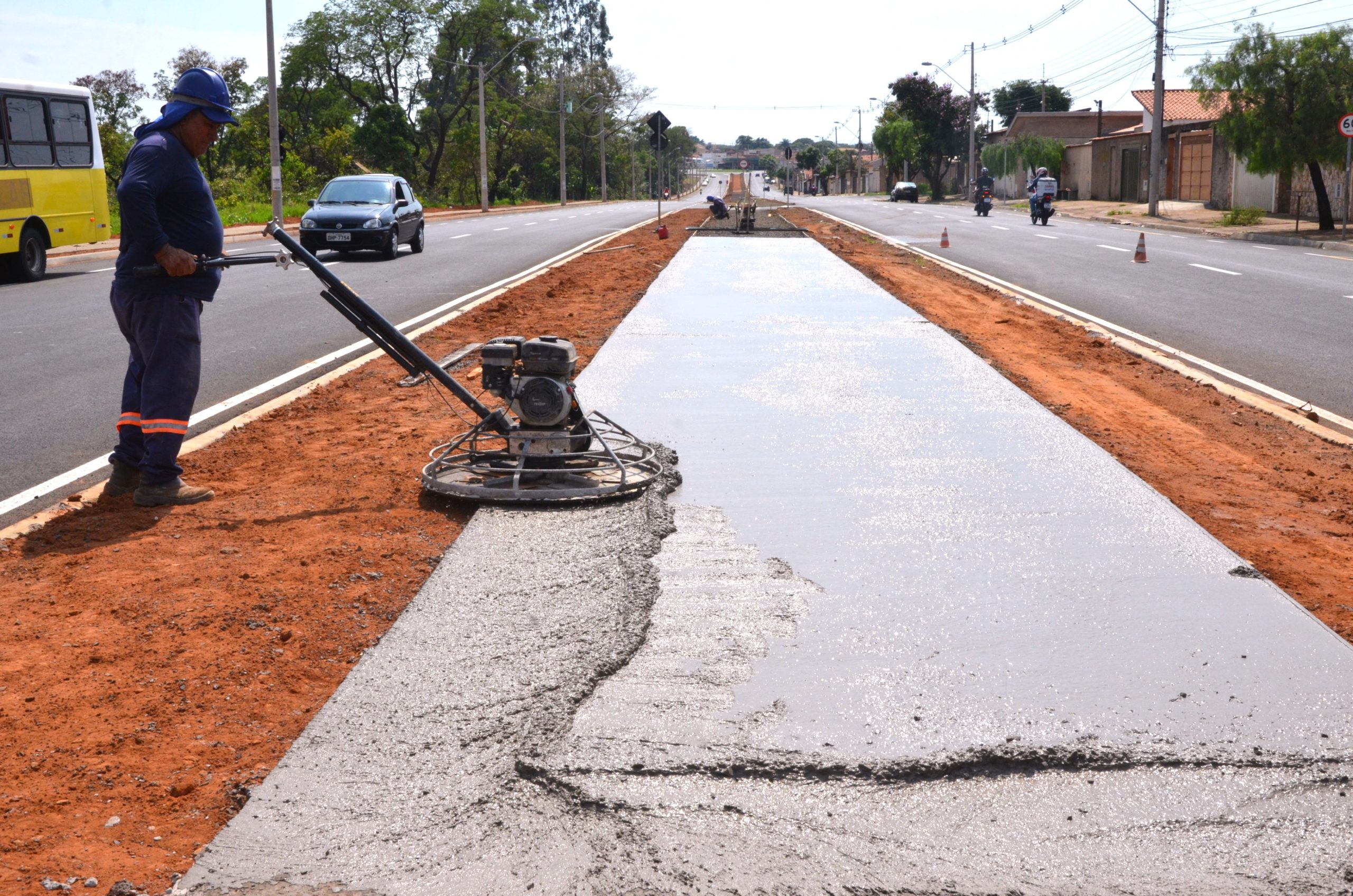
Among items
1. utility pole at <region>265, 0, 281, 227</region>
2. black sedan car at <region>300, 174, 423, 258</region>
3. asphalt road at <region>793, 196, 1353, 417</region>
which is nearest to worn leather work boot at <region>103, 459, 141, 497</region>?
asphalt road at <region>793, 196, 1353, 417</region>

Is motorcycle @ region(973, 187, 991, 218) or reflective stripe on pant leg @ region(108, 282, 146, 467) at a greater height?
motorcycle @ region(973, 187, 991, 218)

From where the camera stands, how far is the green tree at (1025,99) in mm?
112438

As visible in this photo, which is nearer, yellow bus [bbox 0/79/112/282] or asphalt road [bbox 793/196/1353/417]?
asphalt road [bbox 793/196/1353/417]

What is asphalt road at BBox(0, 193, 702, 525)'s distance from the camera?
7.82 metres

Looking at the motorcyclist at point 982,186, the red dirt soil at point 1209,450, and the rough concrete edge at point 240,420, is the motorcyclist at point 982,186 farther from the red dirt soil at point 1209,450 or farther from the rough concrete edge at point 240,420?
the red dirt soil at point 1209,450

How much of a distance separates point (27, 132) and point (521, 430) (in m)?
16.9

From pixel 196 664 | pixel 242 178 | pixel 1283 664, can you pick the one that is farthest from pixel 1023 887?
pixel 242 178

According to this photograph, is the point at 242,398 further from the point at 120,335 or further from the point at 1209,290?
the point at 1209,290

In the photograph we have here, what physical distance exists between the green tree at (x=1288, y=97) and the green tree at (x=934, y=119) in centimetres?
5978

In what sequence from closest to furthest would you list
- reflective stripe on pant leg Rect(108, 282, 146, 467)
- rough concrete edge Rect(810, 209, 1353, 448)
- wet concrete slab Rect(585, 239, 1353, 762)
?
wet concrete slab Rect(585, 239, 1353, 762), reflective stripe on pant leg Rect(108, 282, 146, 467), rough concrete edge Rect(810, 209, 1353, 448)

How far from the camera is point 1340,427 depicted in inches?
316

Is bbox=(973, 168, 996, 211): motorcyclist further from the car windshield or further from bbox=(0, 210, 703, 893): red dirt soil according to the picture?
bbox=(0, 210, 703, 893): red dirt soil

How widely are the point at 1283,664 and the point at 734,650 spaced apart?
1.61m

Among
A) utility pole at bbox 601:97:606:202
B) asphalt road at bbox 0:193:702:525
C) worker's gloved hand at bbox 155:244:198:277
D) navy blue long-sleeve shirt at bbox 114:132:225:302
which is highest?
utility pole at bbox 601:97:606:202
